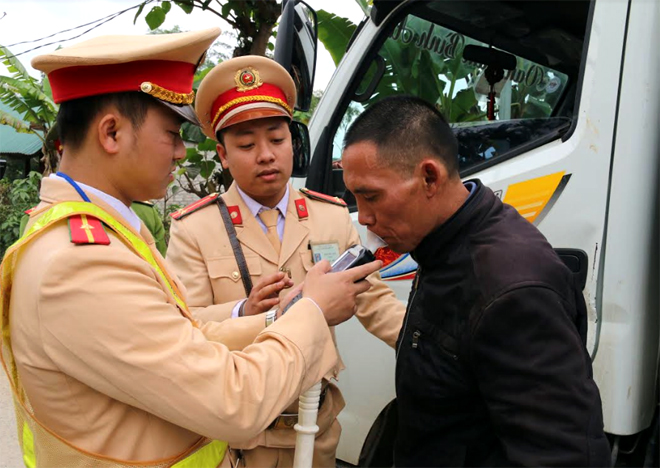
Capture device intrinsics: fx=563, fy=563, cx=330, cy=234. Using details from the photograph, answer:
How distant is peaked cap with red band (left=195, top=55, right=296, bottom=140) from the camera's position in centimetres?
194

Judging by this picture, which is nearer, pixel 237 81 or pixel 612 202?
pixel 612 202

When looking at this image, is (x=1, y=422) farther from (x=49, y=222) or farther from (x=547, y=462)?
(x=547, y=462)

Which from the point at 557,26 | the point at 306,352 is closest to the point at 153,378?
the point at 306,352

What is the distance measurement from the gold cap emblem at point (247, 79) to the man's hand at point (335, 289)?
82 cm

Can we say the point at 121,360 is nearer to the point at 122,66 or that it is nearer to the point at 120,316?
the point at 120,316

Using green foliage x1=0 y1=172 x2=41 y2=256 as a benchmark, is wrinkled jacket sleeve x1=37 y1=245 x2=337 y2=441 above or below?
above

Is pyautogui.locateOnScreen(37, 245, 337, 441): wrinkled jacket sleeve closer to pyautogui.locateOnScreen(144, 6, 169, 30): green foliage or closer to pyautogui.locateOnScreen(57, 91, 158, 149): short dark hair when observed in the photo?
pyautogui.locateOnScreen(57, 91, 158, 149): short dark hair

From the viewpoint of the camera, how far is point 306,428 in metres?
1.51

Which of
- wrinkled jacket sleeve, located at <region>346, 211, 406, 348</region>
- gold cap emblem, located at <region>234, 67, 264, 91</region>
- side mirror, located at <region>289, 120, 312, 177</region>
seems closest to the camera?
wrinkled jacket sleeve, located at <region>346, 211, 406, 348</region>

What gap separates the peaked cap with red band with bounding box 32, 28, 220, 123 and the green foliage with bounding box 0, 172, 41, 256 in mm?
8610

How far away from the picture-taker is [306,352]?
49.4 inches

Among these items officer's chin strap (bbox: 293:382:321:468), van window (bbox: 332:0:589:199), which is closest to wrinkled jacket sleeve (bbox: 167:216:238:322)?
officer's chin strap (bbox: 293:382:321:468)

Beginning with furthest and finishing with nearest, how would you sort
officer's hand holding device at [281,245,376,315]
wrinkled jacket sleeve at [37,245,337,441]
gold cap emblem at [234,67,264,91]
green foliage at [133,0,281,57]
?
1. green foliage at [133,0,281,57]
2. gold cap emblem at [234,67,264,91]
3. officer's hand holding device at [281,245,376,315]
4. wrinkled jacket sleeve at [37,245,337,441]

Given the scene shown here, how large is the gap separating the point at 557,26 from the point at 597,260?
3.47 ft
